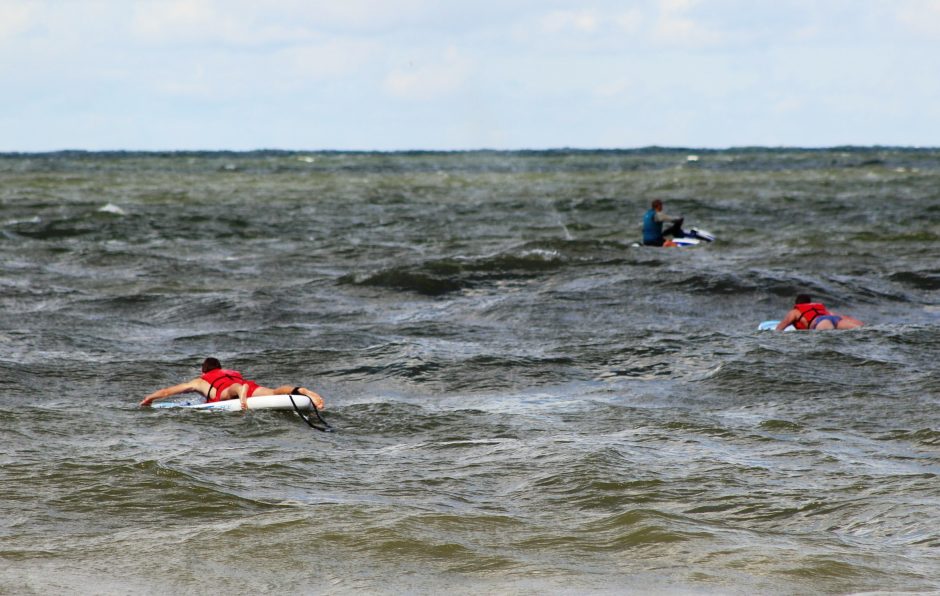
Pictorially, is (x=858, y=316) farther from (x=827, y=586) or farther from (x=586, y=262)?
(x=827, y=586)

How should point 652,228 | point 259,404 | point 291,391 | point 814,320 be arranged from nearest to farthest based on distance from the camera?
point 291,391, point 259,404, point 814,320, point 652,228

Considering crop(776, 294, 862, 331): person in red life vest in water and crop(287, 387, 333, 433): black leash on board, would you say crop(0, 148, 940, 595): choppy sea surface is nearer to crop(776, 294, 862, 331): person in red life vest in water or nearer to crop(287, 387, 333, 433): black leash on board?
crop(287, 387, 333, 433): black leash on board

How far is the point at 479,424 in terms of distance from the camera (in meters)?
12.4

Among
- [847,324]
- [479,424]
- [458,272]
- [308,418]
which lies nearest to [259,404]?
[308,418]

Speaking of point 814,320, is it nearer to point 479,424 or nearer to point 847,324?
point 847,324

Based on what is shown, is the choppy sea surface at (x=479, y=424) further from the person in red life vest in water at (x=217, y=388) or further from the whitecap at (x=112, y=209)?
the whitecap at (x=112, y=209)

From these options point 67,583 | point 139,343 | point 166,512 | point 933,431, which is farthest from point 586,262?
point 67,583

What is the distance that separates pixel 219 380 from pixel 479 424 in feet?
9.06

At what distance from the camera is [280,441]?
11641 mm

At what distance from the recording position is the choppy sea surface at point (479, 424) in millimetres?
7984

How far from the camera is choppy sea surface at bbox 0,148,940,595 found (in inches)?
314

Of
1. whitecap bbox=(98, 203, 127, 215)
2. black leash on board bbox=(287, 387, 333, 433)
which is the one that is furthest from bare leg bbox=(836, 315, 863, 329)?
A: whitecap bbox=(98, 203, 127, 215)

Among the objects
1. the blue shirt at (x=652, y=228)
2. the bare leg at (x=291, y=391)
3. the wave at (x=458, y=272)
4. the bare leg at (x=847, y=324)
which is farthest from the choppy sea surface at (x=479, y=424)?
the blue shirt at (x=652, y=228)

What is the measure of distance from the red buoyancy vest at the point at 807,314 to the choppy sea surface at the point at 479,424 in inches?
17.6
